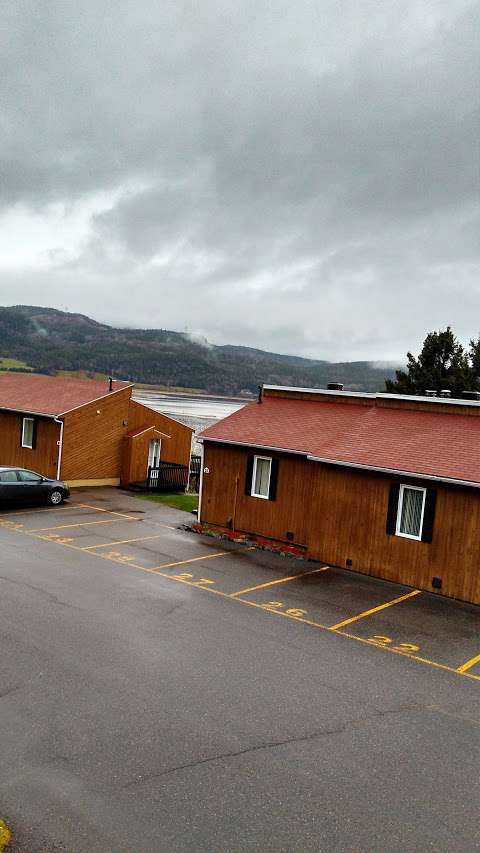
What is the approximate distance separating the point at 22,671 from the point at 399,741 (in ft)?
18.8

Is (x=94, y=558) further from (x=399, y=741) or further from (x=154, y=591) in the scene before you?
(x=399, y=741)

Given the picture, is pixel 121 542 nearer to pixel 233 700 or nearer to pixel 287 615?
pixel 287 615

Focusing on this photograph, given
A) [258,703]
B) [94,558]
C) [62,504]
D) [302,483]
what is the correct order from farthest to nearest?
[62,504] < [302,483] < [94,558] < [258,703]

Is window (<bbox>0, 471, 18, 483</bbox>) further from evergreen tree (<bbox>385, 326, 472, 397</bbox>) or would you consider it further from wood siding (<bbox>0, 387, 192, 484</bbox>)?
evergreen tree (<bbox>385, 326, 472, 397</bbox>)

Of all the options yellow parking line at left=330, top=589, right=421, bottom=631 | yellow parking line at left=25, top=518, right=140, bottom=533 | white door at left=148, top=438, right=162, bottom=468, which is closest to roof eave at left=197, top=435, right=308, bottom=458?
yellow parking line at left=25, top=518, right=140, bottom=533

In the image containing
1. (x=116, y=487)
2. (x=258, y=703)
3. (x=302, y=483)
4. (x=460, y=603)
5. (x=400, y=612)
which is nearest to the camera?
(x=258, y=703)

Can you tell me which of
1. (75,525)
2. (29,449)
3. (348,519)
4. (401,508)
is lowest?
(75,525)

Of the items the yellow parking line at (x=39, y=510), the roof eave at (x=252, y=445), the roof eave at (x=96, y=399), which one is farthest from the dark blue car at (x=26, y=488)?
the roof eave at (x=252, y=445)

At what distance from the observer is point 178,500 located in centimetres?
3000

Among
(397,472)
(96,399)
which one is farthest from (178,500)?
(397,472)

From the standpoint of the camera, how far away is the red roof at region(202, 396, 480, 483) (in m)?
17.8

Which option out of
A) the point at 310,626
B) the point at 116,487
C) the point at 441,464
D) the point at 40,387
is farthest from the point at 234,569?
the point at 40,387

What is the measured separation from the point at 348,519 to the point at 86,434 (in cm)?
1637

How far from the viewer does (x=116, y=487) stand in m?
32.8
